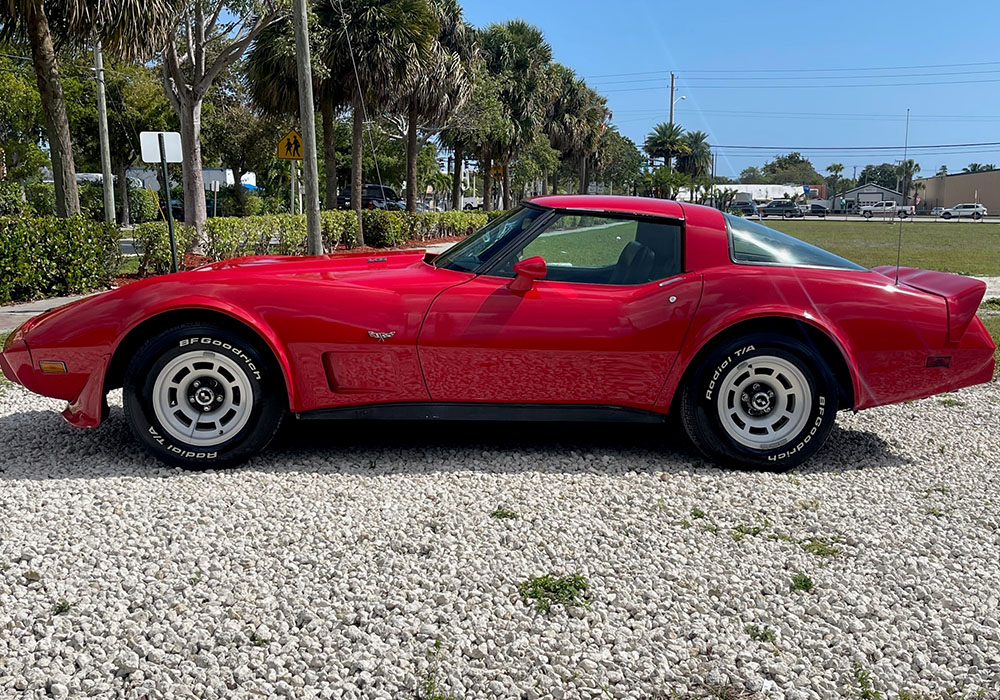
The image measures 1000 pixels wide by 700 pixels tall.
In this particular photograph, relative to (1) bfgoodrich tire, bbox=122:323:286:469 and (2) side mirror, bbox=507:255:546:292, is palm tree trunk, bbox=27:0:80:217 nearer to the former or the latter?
(1) bfgoodrich tire, bbox=122:323:286:469

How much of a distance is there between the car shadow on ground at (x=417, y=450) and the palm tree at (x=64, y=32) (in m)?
9.52

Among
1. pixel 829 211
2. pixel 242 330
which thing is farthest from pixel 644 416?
pixel 829 211

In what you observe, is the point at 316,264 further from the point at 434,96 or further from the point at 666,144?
the point at 666,144

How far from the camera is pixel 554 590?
3.12 meters

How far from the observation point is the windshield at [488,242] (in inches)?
176

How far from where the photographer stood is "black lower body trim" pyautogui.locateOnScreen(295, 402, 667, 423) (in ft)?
14.1

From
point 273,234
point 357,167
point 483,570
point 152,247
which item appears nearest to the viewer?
point 483,570

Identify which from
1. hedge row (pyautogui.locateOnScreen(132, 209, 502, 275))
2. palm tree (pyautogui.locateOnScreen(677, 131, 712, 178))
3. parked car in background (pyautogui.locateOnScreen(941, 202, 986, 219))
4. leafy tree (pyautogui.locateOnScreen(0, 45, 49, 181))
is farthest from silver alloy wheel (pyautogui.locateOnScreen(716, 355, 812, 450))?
palm tree (pyautogui.locateOnScreen(677, 131, 712, 178))

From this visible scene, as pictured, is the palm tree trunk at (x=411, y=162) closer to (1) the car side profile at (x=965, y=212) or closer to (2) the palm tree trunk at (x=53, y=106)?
(2) the palm tree trunk at (x=53, y=106)

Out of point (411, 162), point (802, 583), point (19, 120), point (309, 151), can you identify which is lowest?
point (802, 583)

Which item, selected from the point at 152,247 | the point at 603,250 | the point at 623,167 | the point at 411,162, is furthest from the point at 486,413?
the point at 623,167

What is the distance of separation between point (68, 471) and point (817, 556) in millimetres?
3553

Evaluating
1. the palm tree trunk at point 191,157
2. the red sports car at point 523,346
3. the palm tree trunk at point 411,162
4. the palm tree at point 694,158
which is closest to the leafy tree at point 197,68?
the palm tree trunk at point 191,157

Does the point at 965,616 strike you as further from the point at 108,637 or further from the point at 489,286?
the point at 108,637
